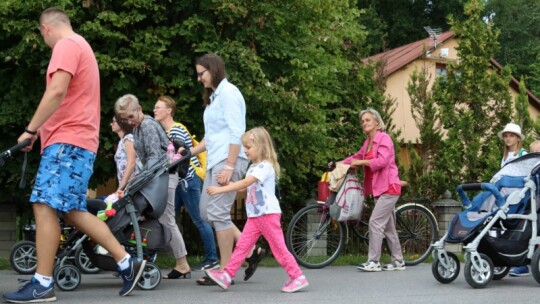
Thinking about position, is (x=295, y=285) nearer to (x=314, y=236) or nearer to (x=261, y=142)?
(x=261, y=142)

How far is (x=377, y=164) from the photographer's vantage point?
1074cm

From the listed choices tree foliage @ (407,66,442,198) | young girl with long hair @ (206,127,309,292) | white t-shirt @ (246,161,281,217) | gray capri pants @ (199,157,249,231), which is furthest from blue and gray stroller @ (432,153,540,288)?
tree foliage @ (407,66,442,198)

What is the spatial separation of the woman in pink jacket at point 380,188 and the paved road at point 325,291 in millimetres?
588

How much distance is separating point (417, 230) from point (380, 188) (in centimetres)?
127

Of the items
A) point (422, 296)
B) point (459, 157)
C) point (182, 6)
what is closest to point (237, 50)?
point (182, 6)

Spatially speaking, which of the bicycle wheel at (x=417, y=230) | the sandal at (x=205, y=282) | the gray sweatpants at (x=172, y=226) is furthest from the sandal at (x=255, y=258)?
the bicycle wheel at (x=417, y=230)

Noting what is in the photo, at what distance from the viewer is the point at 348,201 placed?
11.1m

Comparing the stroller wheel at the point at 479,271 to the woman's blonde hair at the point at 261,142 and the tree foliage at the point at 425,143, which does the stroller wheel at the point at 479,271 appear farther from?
the tree foliage at the point at 425,143

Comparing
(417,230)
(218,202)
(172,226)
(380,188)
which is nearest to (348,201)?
(380,188)

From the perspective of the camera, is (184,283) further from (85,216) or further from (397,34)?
(397,34)

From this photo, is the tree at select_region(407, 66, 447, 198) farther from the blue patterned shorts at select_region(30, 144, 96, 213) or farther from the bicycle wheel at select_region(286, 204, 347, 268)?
the blue patterned shorts at select_region(30, 144, 96, 213)

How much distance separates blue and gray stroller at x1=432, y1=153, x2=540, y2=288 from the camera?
8.76 m

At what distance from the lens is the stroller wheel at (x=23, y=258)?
10.3 metres

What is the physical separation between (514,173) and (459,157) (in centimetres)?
635
